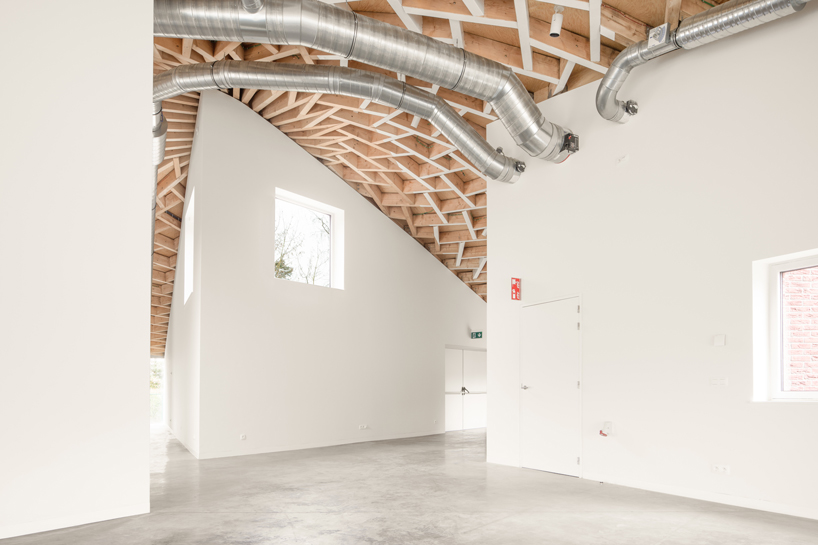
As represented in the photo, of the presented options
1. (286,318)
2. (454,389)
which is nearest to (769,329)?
(286,318)

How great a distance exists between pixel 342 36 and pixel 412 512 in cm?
430

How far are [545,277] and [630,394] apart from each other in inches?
72.4

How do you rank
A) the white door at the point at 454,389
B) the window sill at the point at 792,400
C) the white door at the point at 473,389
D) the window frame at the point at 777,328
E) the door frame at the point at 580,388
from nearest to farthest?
the window sill at the point at 792,400, the window frame at the point at 777,328, the door frame at the point at 580,388, the white door at the point at 454,389, the white door at the point at 473,389

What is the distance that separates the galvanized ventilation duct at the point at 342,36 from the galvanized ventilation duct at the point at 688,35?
942mm

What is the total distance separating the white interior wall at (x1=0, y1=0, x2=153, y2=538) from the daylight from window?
5.39 metres

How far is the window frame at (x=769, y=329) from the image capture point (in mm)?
5133

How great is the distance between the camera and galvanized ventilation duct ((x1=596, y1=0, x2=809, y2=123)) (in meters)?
4.81

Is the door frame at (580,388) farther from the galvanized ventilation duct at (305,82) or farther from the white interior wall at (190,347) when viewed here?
the white interior wall at (190,347)

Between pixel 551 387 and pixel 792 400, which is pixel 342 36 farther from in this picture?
pixel 792 400

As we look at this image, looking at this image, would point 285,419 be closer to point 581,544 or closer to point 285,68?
point 285,68

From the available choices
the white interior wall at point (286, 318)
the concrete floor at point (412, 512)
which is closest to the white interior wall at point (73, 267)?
the concrete floor at point (412, 512)

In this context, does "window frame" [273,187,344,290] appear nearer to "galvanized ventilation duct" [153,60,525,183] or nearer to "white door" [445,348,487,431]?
"galvanized ventilation duct" [153,60,525,183]

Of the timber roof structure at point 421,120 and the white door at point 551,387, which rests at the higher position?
the timber roof structure at point 421,120

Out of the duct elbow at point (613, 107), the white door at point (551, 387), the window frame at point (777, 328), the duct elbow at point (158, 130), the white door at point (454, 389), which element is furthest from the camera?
the white door at point (454, 389)
